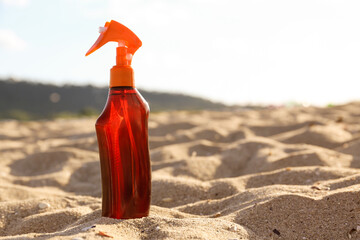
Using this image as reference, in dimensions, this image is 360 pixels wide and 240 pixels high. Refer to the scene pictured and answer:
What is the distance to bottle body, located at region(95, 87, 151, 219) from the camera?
1259mm

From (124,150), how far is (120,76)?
0.78ft

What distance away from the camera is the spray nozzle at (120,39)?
1303 millimetres

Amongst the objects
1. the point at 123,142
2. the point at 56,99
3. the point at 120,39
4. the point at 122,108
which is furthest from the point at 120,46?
the point at 56,99

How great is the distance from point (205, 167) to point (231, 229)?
4.10 feet

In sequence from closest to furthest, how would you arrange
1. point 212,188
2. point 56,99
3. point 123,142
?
point 123,142, point 212,188, point 56,99

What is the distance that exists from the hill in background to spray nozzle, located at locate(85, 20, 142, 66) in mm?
18336

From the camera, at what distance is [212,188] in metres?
1.93

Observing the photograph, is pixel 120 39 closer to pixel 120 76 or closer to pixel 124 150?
pixel 120 76

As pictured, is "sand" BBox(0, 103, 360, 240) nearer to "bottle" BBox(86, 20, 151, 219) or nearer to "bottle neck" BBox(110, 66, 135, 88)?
"bottle" BBox(86, 20, 151, 219)

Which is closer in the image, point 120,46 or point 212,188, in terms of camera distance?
point 120,46

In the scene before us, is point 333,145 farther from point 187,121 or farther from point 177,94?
point 177,94

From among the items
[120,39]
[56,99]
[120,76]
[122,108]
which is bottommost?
[56,99]

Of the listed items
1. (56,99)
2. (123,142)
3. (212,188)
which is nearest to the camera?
(123,142)

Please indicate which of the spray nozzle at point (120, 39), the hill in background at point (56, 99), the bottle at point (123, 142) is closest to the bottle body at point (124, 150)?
the bottle at point (123, 142)
